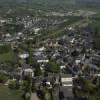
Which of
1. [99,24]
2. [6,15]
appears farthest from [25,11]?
[99,24]

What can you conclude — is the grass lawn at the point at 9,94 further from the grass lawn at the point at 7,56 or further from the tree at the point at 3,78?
the grass lawn at the point at 7,56

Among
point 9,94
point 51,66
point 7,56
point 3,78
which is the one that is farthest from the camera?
point 7,56

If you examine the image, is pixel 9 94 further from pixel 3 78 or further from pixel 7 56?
pixel 7 56

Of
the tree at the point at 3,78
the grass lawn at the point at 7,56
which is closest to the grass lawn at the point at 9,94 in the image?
the tree at the point at 3,78

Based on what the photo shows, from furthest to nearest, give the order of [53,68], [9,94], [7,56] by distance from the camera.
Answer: [7,56] → [53,68] → [9,94]

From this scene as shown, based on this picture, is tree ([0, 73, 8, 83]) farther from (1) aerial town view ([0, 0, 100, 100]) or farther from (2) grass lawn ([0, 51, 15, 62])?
(2) grass lawn ([0, 51, 15, 62])

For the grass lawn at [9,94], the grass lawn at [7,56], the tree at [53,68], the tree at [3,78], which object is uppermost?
the tree at [53,68]

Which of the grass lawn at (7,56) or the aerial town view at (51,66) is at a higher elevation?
the aerial town view at (51,66)

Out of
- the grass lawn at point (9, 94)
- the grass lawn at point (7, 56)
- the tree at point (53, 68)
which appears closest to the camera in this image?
the grass lawn at point (9, 94)

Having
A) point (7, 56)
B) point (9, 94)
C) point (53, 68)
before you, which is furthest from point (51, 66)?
point (7, 56)
